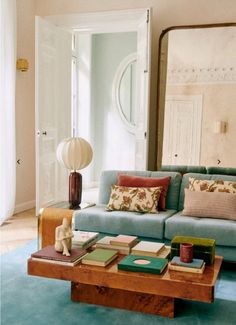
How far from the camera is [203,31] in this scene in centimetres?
458

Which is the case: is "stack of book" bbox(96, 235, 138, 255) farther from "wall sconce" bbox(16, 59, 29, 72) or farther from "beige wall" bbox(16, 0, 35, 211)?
"wall sconce" bbox(16, 59, 29, 72)

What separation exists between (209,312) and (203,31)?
3.12m

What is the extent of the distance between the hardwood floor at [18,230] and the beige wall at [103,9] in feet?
1.28

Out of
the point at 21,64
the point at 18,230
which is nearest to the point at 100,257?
the point at 18,230

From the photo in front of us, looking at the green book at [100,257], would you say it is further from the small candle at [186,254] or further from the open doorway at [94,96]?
the open doorway at [94,96]

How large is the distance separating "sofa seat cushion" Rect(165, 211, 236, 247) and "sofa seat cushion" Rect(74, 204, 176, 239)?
0.09 meters

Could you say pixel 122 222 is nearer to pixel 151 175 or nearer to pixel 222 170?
pixel 151 175

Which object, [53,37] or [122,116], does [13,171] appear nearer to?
[53,37]

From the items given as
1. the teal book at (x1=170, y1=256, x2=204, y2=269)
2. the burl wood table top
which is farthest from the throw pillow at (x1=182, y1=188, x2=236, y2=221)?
the teal book at (x1=170, y1=256, x2=204, y2=269)

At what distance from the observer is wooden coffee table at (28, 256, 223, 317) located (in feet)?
7.36

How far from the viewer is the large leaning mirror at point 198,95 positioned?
448 centimetres

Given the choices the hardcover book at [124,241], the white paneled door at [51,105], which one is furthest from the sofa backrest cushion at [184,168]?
the hardcover book at [124,241]

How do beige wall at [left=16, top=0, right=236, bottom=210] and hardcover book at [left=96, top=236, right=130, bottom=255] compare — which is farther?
beige wall at [left=16, top=0, right=236, bottom=210]

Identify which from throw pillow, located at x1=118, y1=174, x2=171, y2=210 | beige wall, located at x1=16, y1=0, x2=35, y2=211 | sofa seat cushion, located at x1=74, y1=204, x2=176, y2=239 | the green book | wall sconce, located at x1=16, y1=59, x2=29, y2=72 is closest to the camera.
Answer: the green book
